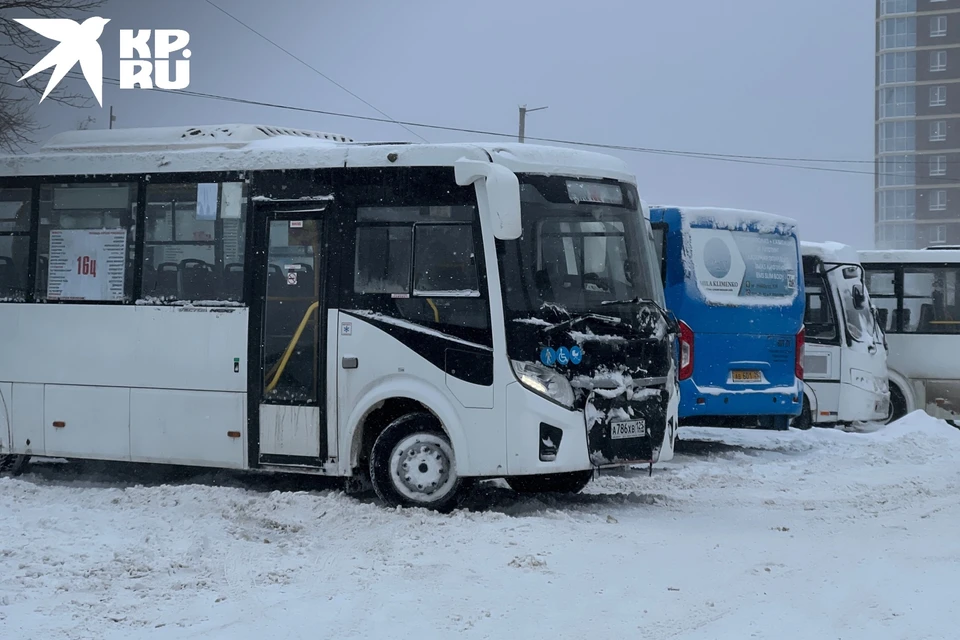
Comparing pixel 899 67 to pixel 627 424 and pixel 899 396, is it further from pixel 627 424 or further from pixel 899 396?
pixel 627 424

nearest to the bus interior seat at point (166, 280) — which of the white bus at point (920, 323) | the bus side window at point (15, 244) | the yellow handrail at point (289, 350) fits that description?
the yellow handrail at point (289, 350)

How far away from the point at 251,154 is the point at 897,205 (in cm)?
11106

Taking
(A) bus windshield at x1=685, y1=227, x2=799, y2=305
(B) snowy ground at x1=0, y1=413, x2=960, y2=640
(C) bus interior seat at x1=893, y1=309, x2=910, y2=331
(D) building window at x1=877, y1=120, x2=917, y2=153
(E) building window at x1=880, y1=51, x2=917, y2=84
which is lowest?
(B) snowy ground at x1=0, y1=413, x2=960, y2=640

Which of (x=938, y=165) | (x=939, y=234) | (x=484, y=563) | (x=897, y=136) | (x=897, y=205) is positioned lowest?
(x=484, y=563)

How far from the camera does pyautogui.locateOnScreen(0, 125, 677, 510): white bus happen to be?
10.4 meters

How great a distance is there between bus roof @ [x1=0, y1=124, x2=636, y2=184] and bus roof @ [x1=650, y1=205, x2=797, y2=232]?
4426mm

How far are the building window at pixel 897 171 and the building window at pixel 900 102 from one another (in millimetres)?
4026

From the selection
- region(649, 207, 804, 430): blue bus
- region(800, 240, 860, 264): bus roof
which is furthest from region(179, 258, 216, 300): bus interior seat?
region(800, 240, 860, 264): bus roof

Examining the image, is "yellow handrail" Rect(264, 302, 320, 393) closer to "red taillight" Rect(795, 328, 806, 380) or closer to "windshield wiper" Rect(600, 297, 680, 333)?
"windshield wiper" Rect(600, 297, 680, 333)

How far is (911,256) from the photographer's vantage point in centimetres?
2105

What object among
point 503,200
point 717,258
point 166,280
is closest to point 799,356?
point 717,258

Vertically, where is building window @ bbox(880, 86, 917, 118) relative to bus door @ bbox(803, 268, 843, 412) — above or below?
above

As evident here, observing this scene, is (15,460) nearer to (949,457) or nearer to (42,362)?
(42,362)

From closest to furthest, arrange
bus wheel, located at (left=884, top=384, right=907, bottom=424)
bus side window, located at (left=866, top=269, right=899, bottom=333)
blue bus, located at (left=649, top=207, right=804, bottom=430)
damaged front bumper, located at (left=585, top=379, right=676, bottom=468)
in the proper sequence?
1. damaged front bumper, located at (left=585, top=379, right=676, bottom=468)
2. blue bus, located at (left=649, top=207, right=804, bottom=430)
3. bus wheel, located at (left=884, top=384, right=907, bottom=424)
4. bus side window, located at (left=866, top=269, right=899, bottom=333)
